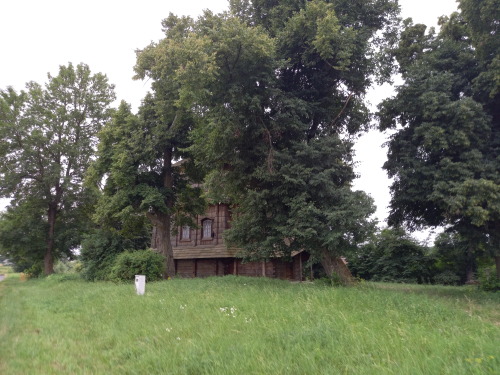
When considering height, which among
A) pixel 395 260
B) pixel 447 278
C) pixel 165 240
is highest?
pixel 165 240

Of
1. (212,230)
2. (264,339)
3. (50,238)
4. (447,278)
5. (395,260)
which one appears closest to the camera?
(264,339)

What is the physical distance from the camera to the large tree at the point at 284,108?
13273 mm

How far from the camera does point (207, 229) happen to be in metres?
31.5

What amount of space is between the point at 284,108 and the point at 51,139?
Answer: 2890cm

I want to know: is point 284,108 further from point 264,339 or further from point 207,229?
point 207,229

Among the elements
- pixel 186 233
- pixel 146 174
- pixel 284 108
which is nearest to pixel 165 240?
pixel 146 174

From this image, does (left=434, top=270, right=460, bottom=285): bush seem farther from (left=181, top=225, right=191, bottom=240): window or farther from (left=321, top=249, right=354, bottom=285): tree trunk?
(left=181, top=225, right=191, bottom=240): window

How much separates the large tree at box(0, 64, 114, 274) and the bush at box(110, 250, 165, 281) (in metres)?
17.0

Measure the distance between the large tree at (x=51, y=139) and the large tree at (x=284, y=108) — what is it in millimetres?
22538

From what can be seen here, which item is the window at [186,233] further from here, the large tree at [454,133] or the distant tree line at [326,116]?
the large tree at [454,133]

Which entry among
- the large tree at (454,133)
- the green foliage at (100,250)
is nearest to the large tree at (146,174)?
the green foliage at (100,250)

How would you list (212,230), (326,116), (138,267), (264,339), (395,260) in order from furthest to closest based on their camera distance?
1. (395,260)
2. (212,230)
3. (138,267)
4. (326,116)
5. (264,339)

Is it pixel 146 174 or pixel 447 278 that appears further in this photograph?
pixel 447 278

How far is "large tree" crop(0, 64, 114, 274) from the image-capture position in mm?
34312
